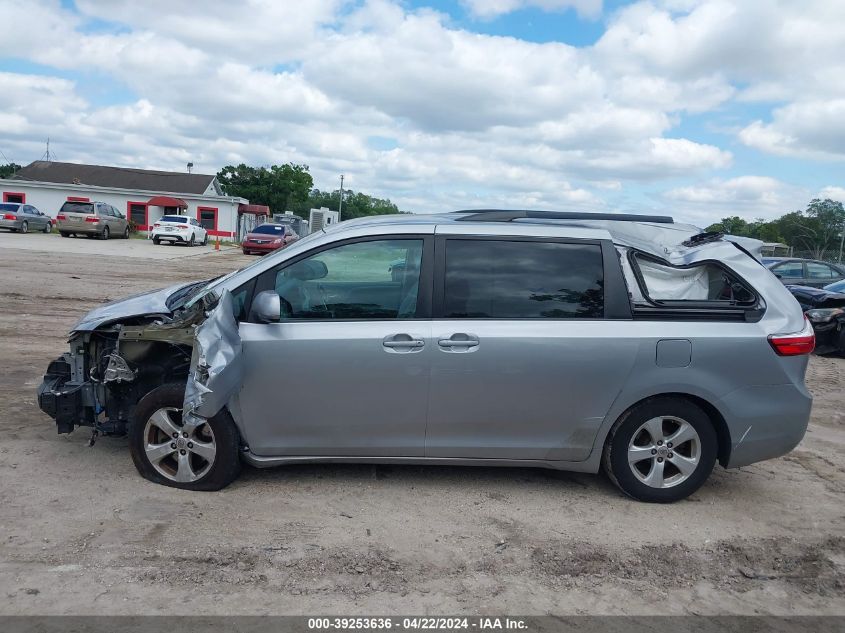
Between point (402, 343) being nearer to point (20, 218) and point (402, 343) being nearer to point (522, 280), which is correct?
point (522, 280)

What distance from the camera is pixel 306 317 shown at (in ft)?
15.5

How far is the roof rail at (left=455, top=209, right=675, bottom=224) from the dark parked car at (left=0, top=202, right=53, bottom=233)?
3586 cm

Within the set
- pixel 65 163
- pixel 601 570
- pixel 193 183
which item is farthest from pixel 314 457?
pixel 65 163

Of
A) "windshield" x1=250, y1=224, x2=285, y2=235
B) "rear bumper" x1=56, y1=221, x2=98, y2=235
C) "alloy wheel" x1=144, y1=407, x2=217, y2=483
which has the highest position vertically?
"windshield" x1=250, y1=224, x2=285, y2=235

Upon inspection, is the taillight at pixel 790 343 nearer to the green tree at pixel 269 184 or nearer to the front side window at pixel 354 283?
the front side window at pixel 354 283

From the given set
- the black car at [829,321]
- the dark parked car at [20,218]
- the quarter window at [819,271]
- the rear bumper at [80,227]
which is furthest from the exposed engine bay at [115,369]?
the dark parked car at [20,218]

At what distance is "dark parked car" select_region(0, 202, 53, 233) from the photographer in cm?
3522

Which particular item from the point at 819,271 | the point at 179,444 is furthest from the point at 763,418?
the point at 819,271

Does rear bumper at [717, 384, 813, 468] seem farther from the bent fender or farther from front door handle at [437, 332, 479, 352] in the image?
the bent fender

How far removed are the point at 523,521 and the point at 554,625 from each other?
3.73 feet

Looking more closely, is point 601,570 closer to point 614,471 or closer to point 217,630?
point 614,471

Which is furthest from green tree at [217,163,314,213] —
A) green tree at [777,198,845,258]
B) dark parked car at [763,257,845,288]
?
dark parked car at [763,257,845,288]

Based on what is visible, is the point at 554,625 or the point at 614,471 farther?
the point at 614,471

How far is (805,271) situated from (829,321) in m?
5.55
